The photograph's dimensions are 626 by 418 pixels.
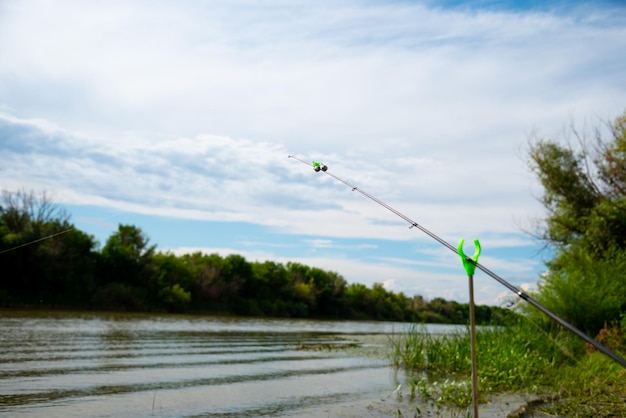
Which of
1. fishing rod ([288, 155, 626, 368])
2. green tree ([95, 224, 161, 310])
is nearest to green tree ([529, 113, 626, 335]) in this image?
fishing rod ([288, 155, 626, 368])

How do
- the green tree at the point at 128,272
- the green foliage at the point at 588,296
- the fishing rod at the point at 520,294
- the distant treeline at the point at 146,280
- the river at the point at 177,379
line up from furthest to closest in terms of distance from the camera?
the green tree at the point at 128,272, the distant treeline at the point at 146,280, the green foliage at the point at 588,296, the river at the point at 177,379, the fishing rod at the point at 520,294

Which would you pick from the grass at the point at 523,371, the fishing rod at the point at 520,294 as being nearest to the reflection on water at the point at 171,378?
Answer: the grass at the point at 523,371

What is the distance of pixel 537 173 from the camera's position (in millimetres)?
25188

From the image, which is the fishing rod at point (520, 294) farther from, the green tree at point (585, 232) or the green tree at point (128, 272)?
the green tree at point (128, 272)

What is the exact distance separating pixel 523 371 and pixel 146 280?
4781 cm

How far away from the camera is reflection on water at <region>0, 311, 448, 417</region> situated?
946 centimetres

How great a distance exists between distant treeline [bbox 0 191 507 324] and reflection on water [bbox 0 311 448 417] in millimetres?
2819

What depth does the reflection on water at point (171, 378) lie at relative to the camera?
31.0ft

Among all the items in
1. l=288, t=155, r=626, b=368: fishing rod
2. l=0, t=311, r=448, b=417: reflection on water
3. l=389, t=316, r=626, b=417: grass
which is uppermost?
l=288, t=155, r=626, b=368: fishing rod

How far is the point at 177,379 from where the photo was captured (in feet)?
42.3

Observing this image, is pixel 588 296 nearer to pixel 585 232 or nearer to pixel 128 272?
pixel 585 232

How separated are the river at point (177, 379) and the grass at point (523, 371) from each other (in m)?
0.90

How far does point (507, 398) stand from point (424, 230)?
6969 mm

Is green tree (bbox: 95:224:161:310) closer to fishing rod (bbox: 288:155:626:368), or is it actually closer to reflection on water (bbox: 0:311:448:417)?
reflection on water (bbox: 0:311:448:417)
